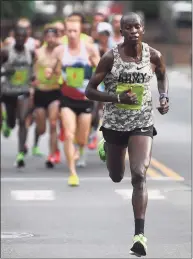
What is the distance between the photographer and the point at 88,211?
42.8 ft

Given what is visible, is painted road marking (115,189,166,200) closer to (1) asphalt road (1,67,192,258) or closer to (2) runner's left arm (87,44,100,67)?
(1) asphalt road (1,67,192,258)

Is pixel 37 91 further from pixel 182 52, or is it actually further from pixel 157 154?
pixel 182 52

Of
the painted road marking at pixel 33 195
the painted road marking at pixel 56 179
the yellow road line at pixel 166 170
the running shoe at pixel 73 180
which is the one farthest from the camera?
the yellow road line at pixel 166 170

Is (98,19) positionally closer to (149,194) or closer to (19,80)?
(19,80)

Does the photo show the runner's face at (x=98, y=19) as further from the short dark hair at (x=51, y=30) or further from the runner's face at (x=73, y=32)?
the runner's face at (x=73, y=32)

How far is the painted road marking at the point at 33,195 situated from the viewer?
1404 cm

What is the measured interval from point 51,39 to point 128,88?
8.07 m

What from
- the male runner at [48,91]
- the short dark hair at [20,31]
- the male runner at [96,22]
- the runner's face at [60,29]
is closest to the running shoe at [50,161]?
the male runner at [48,91]

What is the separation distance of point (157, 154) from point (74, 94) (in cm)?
484

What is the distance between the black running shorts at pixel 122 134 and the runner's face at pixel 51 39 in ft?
24.8

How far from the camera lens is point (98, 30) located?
17.0 metres

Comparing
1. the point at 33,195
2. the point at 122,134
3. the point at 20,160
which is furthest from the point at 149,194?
the point at 122,134

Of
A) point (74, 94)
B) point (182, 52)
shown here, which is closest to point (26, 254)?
point (74, 94)

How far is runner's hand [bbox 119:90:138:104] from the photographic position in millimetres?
8547
